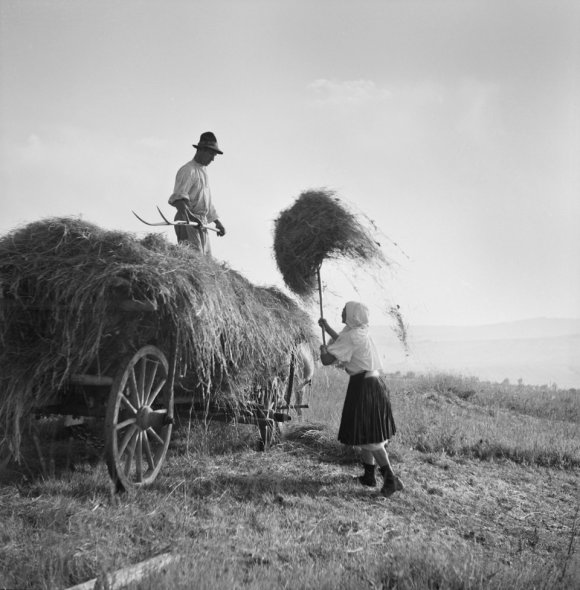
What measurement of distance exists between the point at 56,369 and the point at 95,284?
69 cm

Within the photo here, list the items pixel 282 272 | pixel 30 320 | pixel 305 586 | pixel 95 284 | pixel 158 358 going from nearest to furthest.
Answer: pixel 305 586 → pixel 95 284 → pixel 30 320 → pixel 158 358 → pixel 282 272

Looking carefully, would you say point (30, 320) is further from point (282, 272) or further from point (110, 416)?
point (282, 272)

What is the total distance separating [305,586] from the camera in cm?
288

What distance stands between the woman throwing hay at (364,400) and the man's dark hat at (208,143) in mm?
2315

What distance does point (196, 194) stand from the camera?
6047mm

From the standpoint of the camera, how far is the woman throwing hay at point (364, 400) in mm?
4898

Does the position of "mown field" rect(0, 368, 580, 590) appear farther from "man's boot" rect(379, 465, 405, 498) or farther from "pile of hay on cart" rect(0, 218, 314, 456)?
"pile of hay on cart" rect(0, 218, 314, 456)

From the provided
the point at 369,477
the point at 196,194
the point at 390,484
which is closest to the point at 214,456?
the point at 369,477

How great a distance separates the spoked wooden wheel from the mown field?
19 centimetres

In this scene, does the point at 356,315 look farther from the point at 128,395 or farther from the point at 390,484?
the point at 128,395

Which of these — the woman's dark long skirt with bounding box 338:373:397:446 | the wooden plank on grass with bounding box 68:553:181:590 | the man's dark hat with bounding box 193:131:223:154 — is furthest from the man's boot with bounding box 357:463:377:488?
the man's dark hat with bounding box 193:131:223:154

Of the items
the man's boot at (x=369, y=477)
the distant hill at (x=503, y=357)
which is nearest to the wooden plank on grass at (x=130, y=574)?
the man's boot at (x=369, y=477)

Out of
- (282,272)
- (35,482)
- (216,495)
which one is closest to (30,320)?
(35,482)

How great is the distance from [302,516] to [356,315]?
184cm
